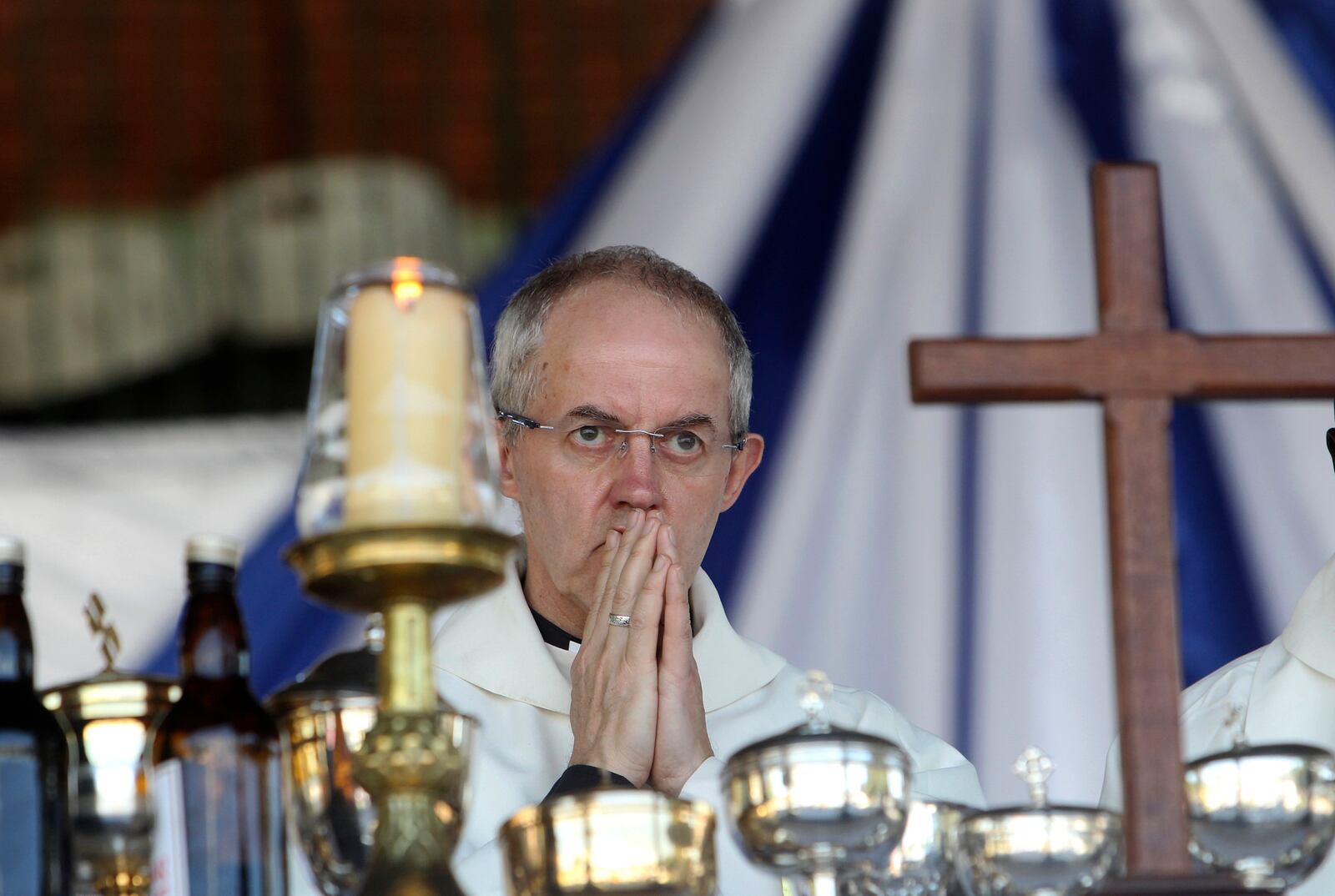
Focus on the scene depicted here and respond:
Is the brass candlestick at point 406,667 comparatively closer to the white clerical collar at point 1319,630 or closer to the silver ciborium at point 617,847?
the silver ciborium at point 617,847

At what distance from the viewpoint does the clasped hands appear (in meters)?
1.95

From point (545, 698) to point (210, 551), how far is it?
116cm

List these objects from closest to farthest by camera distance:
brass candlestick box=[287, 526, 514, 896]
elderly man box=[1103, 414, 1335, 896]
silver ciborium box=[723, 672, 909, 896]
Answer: brass candlestick box=[287, 526, 514, 896] → silver ciborium box=[723, 672, 909, 896] → elderly man box=[1103, 414, 1335, 896]

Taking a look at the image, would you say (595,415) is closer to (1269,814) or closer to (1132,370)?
(1132,370)

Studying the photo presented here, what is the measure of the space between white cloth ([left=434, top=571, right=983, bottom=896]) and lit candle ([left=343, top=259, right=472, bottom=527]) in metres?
1.17

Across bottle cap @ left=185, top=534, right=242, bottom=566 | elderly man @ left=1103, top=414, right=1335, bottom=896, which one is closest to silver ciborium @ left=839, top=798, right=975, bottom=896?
bottle cap @ left=185, top=534, right=242, bottom=566

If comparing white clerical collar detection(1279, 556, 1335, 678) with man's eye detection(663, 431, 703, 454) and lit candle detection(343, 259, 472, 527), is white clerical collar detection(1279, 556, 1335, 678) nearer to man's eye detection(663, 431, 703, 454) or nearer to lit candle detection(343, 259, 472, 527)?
man's eye detection(663, 431, 703, 454)

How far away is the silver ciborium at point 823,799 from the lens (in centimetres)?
128

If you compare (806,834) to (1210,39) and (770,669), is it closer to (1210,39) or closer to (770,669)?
(770,669)

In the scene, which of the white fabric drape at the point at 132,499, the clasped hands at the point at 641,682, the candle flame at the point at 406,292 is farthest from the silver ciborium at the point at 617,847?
the white fabric drape at the point at 132,499

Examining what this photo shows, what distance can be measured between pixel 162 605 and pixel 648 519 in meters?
2.59

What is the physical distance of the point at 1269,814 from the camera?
139cm

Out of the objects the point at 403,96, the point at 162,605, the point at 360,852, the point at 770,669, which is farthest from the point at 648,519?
the point at 403,96

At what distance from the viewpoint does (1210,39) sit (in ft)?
11.3
